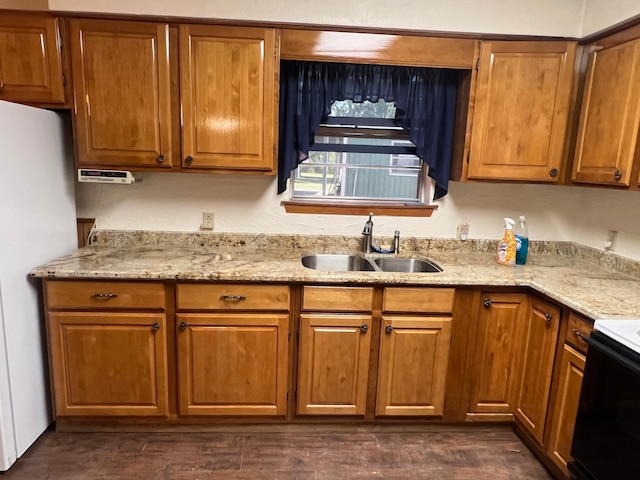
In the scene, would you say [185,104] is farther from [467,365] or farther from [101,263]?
[467,365]

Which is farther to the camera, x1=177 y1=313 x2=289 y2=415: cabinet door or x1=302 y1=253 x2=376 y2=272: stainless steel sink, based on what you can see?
x1=302 y1=253 x2=376 y2=272: stainless steel sink

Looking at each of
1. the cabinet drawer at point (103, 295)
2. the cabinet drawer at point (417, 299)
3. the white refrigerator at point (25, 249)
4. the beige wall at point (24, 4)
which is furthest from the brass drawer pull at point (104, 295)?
the beige wall at point (24, 4)

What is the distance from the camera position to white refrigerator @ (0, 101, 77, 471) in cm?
182

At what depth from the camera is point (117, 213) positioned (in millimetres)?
2574

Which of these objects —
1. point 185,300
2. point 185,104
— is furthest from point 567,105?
point 185,300

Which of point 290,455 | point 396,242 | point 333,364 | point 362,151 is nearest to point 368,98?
point 362,151

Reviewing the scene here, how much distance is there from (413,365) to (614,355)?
94 cm

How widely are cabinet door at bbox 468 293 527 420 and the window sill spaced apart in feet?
2.44

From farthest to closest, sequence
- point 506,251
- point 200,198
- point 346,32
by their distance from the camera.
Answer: point 200,198 < point 506,251 < point 346,32

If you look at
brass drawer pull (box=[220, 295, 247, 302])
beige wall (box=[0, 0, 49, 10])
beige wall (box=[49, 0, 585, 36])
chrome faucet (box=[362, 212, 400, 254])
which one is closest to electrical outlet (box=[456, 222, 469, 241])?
chrome faucet (box=[362, 212, 400, 254])

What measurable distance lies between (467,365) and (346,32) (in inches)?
74.0

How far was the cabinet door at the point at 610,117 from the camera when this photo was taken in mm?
1941

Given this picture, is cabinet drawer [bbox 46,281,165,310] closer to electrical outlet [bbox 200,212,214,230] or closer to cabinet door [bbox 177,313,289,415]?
cabinet door [bbox 177,313,289,415]

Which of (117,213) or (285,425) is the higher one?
(117,213)
